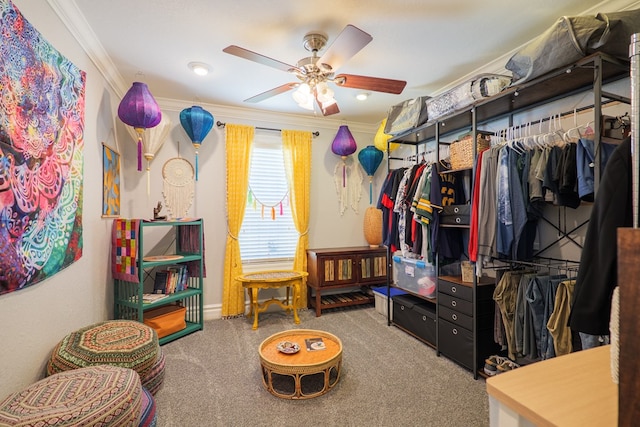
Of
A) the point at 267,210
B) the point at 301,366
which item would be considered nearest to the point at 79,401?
the point at 301,366

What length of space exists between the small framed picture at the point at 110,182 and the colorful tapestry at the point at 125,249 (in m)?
0.15

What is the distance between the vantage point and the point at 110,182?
2.81 metres

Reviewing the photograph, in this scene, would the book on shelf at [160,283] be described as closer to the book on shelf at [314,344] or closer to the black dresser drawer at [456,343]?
the book on shelf at [314,344]

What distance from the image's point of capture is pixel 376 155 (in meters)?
4.18

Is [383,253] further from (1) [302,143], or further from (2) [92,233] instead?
(2) [92,233]

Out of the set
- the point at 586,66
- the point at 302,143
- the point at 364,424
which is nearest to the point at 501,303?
the point at 364,424

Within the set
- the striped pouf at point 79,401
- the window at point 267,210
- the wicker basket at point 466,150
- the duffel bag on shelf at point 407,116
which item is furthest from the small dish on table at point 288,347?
the duffel bag on shelf at point 407,116

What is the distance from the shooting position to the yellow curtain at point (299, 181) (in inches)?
157

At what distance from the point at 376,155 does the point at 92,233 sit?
3.25 metres

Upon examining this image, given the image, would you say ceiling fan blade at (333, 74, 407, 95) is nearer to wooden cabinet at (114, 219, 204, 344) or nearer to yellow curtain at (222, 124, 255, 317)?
yellow curtain at (222, 124, 255, 317)

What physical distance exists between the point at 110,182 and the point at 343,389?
2.67 meters

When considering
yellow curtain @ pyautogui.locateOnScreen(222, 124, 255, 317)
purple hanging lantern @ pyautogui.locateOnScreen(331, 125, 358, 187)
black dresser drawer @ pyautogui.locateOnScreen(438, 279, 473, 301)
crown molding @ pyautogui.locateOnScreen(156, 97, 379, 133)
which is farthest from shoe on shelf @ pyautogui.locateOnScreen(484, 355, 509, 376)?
crown molding @ pyautogui.locateOnScreen(156, 97, 379, 133)

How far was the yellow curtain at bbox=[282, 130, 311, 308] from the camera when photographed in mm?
3979

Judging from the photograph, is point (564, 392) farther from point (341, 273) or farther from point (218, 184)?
point (218, 184)
